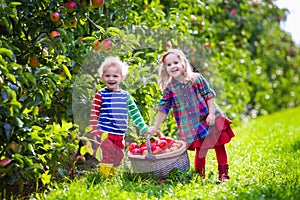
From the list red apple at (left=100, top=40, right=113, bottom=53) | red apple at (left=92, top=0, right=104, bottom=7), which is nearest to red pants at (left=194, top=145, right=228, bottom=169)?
red apple at (left=100, top=40, right=113, bottom=53)

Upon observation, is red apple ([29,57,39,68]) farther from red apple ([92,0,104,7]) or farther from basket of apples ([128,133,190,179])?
basket of apples ([128,133,190,179])

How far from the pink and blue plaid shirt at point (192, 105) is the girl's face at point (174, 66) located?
0.17ft

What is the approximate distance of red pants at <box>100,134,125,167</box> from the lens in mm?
3149

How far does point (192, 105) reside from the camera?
316 centimetres

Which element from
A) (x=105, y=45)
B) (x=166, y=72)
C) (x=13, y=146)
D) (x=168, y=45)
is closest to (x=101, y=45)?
(x=105, y=45)

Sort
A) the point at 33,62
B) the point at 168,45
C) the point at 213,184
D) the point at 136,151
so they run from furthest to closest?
the point at 168,45 → the point at 136,151 → the point at 213,184 → the point at 33,62

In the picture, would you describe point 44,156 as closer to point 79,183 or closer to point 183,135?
point 79,183

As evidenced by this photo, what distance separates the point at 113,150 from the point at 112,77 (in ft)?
1.44

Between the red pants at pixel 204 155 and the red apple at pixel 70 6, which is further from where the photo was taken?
the red pants at pixel 204 155

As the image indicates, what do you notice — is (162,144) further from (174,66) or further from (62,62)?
(62,62)

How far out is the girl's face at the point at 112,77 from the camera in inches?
125

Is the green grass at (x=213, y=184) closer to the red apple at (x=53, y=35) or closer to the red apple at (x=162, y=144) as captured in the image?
the red apple at (x=162, y=144)

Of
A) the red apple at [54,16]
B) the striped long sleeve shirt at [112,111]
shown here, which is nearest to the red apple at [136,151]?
the striped long sleeve shirt at [112,111]

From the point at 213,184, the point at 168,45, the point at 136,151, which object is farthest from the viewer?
the point at 168,45
